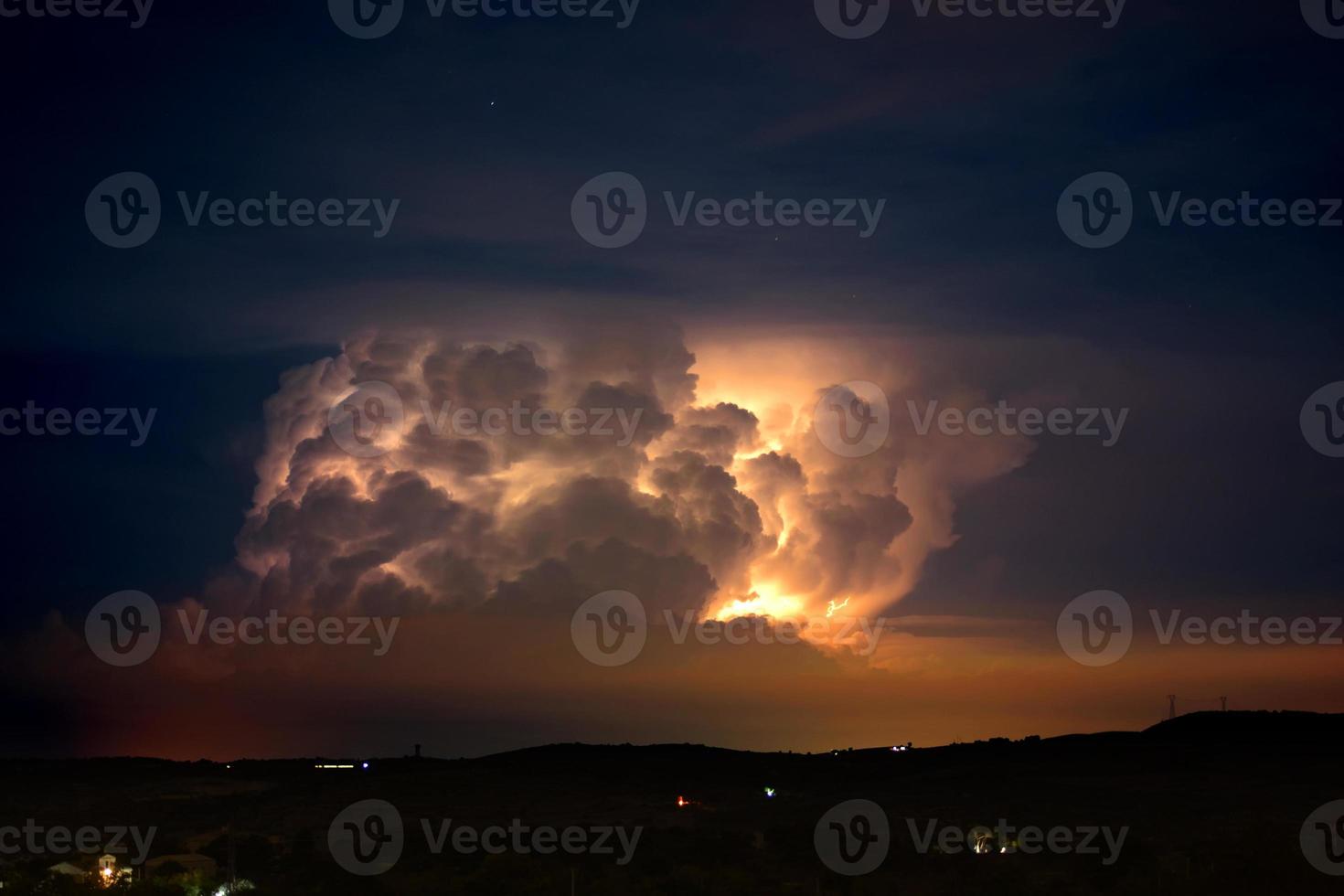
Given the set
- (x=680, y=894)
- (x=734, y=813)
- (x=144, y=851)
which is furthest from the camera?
(x=734, y=813)

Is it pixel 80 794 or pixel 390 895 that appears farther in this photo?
pixel 80 794

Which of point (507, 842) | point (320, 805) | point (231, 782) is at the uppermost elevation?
point (231, 782)

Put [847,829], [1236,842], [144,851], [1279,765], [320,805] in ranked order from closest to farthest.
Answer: [1236,842] < [144,851] < [847,829] < [320,805] < [1279,765]

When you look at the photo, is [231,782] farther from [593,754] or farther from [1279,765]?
[1279,765]

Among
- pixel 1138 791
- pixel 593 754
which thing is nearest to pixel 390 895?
pixel 1138 791

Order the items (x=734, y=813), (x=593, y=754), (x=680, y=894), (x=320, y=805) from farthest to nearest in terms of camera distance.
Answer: (x=593, y=754)
(x=320, y=805)
(x=734, y=813)
(x=680, y=894)

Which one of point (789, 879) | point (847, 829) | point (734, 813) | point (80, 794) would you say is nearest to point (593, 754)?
point (80, 794)

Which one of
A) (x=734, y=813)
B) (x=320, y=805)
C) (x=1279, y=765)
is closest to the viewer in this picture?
(x=734, y=813)

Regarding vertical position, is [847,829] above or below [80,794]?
below

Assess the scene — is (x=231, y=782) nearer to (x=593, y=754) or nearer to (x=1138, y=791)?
(x=593, y=754)
